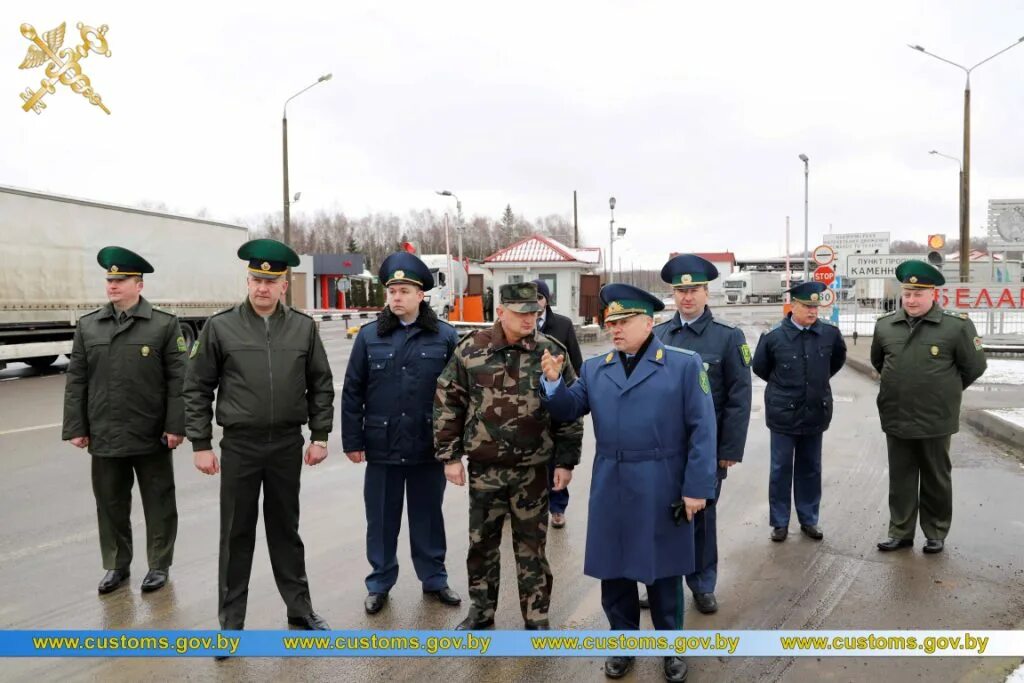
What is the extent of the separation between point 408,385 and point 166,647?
1805 mm

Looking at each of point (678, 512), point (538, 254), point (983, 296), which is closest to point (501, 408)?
point (678, 512)

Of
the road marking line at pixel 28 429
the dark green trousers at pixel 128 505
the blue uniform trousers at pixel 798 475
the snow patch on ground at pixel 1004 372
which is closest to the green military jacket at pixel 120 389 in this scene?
the dark green trousers at pixel 128 505

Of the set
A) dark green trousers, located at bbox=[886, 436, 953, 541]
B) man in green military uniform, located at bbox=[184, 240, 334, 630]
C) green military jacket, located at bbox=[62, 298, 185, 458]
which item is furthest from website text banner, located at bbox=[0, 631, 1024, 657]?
dark green trousers, located at bbox=[886, 436, 953, 541]

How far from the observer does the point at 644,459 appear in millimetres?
3555

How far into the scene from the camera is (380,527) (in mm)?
4480

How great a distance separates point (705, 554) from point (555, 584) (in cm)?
98

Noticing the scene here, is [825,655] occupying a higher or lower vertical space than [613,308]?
lower

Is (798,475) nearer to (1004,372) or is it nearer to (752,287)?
(1004,372)

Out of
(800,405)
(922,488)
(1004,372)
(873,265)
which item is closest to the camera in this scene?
(922,488)

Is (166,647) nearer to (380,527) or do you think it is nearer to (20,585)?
(380,527)

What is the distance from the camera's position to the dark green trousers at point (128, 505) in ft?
15.4

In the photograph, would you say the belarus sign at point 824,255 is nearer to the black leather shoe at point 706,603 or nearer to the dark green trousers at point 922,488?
the dark green trousers at point 922,488

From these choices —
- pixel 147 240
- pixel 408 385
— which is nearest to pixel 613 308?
pixel 408 385

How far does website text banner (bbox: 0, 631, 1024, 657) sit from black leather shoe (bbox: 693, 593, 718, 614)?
737mm
